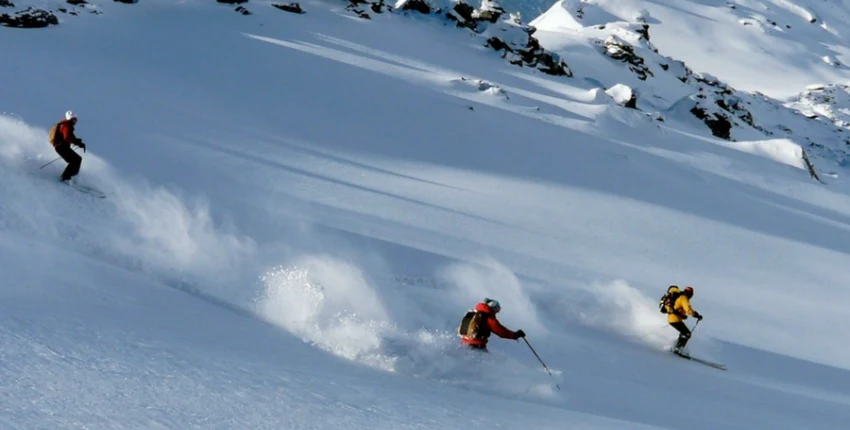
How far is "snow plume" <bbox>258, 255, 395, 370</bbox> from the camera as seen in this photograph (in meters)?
10.1

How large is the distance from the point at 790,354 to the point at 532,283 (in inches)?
215

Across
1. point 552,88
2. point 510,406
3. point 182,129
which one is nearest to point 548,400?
point 510,406

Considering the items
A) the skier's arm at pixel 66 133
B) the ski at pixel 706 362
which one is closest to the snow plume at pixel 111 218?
the skier's arm at pixel 66 133

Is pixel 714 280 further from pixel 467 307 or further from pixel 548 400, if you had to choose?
pixel 548 400

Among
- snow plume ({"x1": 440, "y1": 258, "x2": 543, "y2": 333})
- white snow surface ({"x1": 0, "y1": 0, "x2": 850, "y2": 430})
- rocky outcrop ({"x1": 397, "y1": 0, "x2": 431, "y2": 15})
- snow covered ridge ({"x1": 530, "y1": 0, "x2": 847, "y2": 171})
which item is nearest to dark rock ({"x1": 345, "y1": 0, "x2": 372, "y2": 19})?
→ white snow surface ({"x1": 0, "y1": 0, "x2": 850, "y2": 430})

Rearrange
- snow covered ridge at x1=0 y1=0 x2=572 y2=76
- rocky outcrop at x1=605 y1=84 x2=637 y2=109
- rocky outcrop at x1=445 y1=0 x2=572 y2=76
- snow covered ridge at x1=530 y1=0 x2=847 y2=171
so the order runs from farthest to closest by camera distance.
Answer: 1. snow covered ridge at x1=530 y1=0 x2=847 y2=171
2. rocky outcrop at x1=445 y1=0 x2=572 y2=76
3. snow covered ridge at x1=0 y1=0 x2=572 y2=76
4. rocky outcrop at x1=605 y1=84 x2=637 y2=109

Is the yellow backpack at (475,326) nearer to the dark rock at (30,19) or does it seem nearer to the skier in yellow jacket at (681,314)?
the skier in yellow jacket at (681,314)

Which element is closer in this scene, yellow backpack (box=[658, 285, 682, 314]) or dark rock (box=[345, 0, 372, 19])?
yellow backpack (box=[658, 285, 682, 314])

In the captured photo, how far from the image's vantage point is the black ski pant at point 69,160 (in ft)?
43.9

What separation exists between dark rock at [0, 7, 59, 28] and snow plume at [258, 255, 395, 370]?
17.7 m

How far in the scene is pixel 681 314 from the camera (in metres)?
14.1

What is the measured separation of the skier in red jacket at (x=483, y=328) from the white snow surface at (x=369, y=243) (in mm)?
218

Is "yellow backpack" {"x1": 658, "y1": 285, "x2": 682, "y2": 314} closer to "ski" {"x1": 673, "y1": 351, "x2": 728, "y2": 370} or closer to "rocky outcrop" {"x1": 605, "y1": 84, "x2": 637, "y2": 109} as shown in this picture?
"ski" {"x1": 673, "y1": 351, "x2": 728, "y2": 370}

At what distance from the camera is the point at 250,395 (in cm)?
727
